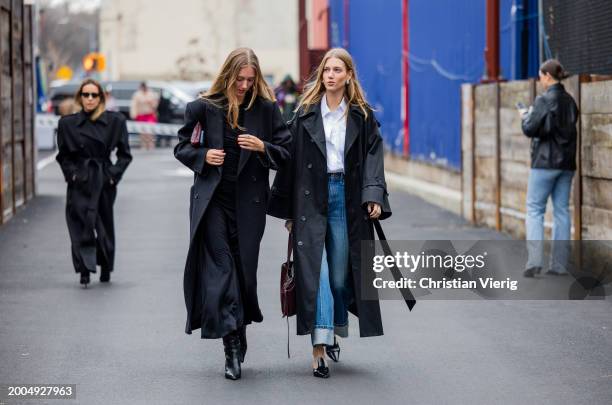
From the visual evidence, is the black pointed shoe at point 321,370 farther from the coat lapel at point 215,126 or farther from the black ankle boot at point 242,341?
the coat lapel at point 215,126

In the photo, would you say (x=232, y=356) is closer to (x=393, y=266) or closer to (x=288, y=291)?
(x=288, y=291)

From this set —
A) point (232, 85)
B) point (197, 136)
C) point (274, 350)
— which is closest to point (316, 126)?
point (232, 85)

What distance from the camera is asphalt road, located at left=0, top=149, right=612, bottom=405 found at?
7.01 m

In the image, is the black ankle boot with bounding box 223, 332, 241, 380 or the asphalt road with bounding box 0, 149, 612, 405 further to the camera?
the black ankle boot with bounding box 223, 332, 241, 380

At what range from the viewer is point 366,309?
24.7ft

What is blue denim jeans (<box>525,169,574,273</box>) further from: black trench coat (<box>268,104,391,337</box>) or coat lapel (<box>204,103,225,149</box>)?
coat lapel (<box>204,103,225,149</box>)

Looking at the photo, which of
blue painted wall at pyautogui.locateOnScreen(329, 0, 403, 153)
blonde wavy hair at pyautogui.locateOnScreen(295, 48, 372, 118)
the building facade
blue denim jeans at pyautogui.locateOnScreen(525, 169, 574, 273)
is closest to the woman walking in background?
blue denim jeans at pyautogui.locateOnScreen(525, 169, 574, 273)

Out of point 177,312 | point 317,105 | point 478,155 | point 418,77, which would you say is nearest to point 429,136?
point 418,77

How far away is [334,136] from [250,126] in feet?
1.45

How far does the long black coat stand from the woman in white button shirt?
411cm

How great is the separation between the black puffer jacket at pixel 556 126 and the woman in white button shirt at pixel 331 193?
3.95 meters

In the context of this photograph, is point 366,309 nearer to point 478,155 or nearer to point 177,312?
point 177,312

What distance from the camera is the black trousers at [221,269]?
739 centimetres

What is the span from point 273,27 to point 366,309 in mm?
60704
